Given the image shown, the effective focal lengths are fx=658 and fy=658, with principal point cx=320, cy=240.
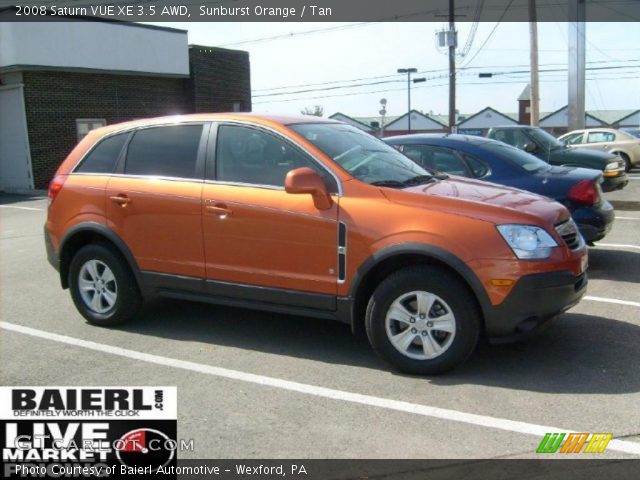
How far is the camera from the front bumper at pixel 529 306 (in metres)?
4.29

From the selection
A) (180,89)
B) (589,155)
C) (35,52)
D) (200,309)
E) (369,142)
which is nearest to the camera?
(369,142)

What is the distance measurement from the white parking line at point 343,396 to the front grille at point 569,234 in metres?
1.47

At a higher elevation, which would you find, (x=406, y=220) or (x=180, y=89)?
(x=180, y=89)

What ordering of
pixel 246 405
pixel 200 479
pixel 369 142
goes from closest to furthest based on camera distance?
pixel 200 479, pixel 246 405, pixel 369 142

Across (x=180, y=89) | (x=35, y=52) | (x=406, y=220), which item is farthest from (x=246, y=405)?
(x=180, y=89)

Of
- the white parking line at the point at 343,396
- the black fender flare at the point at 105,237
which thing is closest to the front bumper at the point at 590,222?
the white parking line at the point at 343,396

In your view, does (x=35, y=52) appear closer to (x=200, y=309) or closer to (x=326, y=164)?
(x=200, y=309)

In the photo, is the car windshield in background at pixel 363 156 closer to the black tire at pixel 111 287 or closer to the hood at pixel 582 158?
the black tire at pixel 111 287

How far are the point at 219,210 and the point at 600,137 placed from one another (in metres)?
18.3

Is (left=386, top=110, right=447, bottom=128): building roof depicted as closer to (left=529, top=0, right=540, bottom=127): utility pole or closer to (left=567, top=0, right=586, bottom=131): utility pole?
(left=529, top=0, right=540, bottom=127): utility pole

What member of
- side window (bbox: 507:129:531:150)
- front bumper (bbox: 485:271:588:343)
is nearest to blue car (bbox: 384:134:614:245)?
front bumper (bbox: 485:271:588:343)

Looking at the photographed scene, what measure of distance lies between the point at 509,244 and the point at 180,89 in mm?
24304

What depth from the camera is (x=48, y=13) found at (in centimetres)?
2183

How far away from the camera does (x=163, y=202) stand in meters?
5.39
